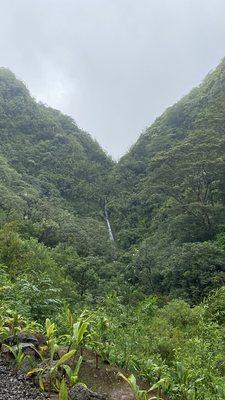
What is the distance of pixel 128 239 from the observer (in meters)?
42.9

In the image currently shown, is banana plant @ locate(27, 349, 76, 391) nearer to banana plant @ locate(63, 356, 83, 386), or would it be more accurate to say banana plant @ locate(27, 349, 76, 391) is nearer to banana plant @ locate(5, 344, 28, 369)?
banana plant @ locate(63, 356, 83, 386)

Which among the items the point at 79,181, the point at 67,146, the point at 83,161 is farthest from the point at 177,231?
the point at 67,146

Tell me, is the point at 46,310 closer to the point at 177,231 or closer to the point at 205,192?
the point at 177,231

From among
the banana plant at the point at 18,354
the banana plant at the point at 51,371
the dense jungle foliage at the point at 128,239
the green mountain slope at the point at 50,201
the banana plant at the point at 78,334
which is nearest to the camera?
the banana plant at the point at 51,371

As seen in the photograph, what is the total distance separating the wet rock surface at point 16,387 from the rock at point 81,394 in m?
0.34

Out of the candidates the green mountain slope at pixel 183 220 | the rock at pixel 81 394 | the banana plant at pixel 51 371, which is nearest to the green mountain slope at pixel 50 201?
the green mountain slope at pixel 183 220

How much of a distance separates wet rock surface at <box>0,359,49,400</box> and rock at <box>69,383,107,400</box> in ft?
1.12

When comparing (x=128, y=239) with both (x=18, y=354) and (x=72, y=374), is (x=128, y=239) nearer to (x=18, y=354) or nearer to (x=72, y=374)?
(x=18, y=354)

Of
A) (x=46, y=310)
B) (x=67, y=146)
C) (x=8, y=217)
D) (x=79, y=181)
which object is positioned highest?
(x=67, y=146)

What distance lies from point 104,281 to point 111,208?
1055 inches

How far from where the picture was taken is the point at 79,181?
195 ft

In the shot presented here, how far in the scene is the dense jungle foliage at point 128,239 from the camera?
25.5ft

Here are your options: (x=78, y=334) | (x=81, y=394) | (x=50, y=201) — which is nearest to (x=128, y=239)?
(x=50, y=201)

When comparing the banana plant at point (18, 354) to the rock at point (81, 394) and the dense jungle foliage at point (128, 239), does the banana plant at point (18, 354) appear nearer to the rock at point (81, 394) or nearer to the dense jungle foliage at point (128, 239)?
the dense jungle foliage at point (128, 239)
